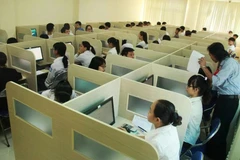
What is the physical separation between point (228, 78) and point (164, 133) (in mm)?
1566

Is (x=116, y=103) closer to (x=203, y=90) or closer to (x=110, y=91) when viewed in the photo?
(x=110, y=91)

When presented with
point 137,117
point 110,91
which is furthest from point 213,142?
point 110,91

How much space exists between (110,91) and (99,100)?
0.18 metres

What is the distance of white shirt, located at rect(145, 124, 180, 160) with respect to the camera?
141 centimetres

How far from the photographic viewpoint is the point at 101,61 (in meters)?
2.73

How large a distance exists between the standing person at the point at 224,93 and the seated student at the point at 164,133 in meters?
1.31

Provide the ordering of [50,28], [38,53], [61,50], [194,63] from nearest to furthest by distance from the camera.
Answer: [194,63], [61,50], [38,53], [50,28]

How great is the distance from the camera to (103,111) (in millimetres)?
1954

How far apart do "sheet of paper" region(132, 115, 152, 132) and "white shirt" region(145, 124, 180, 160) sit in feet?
1.92

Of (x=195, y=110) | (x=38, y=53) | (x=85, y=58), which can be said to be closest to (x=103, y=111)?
(x=195, y=110)

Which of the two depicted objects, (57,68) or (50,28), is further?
(50,28)

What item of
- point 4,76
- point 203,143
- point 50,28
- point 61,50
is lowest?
point 203,143

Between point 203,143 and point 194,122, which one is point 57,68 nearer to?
point 194,122

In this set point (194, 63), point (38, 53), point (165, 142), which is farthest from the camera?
point (38, 53)
